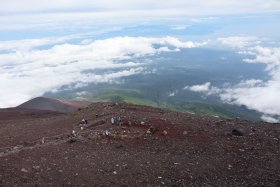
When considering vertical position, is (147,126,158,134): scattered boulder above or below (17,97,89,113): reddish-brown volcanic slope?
above

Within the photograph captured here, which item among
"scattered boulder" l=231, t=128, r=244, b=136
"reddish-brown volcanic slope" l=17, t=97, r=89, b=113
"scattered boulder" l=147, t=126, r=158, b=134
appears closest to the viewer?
"scattered boulder" l=147, t=126, r=158, b=134

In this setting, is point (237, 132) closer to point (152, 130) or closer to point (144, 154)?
point (152, 130)

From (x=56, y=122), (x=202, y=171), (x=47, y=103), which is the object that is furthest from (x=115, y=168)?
(x=47, y=103)

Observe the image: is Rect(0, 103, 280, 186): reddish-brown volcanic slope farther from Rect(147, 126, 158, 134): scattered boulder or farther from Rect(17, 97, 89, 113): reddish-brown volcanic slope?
Rect(17, 97, 89, 113): reddish-brown volcanic slope

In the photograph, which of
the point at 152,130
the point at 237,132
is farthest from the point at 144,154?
the point at 237,132

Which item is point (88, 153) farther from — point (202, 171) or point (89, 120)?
point (89, 120)

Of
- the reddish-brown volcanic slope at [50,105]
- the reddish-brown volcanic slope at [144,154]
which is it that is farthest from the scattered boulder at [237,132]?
the reddish-brown volcanic slope at [50,105]

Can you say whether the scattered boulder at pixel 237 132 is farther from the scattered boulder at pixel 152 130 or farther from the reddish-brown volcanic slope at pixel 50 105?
the reddish-brown volcanic slope at pixel 50 105

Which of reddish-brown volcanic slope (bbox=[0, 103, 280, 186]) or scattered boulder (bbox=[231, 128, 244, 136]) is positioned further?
scattered boulder (bbox=[231, 128, 244, 136])

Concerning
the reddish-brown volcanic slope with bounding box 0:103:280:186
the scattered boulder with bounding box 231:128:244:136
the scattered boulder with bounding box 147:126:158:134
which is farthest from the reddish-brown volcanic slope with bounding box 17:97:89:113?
the scattered boulder with bounding box 231:128:244:136
